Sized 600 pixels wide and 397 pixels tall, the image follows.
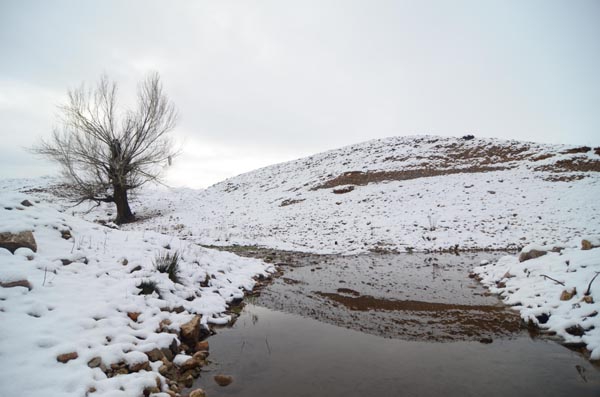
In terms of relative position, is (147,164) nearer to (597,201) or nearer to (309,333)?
(309,333)

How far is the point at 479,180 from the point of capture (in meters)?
19.8

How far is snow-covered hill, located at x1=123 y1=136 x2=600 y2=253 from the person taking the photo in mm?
12469

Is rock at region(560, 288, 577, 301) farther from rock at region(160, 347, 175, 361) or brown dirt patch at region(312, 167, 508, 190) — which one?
brown dirt patch at region(312, 167, 508, 190)

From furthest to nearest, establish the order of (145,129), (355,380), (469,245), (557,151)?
(557,151)
(145,129)
(469,245)
(355,380)

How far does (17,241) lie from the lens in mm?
4664

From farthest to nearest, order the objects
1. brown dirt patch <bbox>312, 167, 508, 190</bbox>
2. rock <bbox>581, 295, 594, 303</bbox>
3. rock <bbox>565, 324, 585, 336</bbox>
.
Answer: brown dirt patch <bbox>312, 167, 508, 190</bbox>, rock <bbox>581, 295, 594, 303</bbox>, rock <bbox>565, 324, 585, 336</bbox>

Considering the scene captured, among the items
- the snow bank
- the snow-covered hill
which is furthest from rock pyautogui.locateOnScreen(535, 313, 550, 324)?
the snow-covered hill

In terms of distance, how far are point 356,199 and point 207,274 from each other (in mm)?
15167

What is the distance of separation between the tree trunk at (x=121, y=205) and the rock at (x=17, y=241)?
16.7 m

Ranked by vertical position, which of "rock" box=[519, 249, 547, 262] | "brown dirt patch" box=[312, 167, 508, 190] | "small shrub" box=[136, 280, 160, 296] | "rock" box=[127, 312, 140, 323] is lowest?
"rock" box=[127, 312, 140, 323]

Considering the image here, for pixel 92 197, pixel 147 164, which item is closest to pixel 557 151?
pixel 147 164

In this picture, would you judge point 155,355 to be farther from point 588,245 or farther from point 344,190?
point 344,190

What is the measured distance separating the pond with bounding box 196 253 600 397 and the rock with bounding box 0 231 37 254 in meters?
3.31

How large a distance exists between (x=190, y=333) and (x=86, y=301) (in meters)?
1.49
